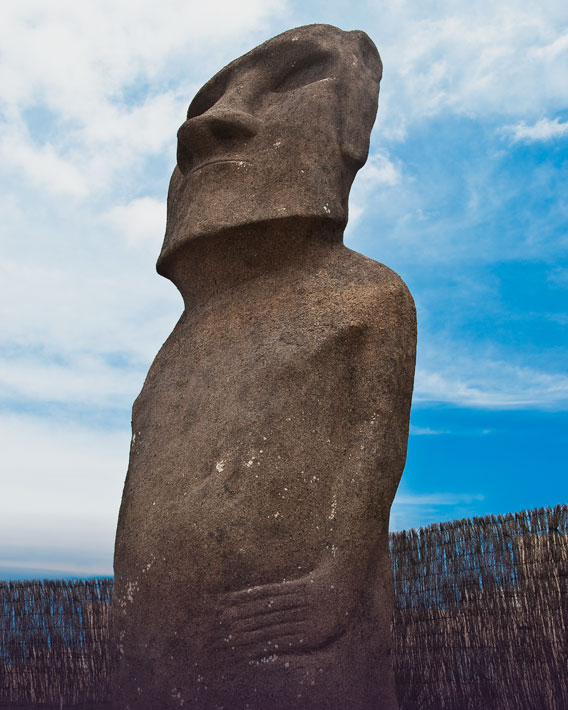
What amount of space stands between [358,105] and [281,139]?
0.55m

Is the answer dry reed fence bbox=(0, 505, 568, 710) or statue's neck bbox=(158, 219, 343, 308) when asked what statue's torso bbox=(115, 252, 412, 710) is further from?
Result: dry reed fence bbox=(0, 505, 568, 710)

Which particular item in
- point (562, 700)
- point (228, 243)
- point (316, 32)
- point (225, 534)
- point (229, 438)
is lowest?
point (562, 700)

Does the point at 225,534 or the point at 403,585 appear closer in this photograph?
the point at 225,534

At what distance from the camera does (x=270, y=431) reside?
3182 mm

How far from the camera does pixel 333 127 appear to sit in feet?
12.8

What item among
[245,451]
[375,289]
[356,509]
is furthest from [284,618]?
[375,289]

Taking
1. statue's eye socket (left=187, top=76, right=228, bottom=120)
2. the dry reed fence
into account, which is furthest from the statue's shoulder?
the dry reed fence

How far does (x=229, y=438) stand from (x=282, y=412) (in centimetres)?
26

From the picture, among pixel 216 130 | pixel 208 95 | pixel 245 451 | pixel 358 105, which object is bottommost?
pixel 245 451

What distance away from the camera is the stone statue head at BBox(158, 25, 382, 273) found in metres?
3.71

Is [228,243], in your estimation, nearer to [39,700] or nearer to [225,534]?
[225,534]

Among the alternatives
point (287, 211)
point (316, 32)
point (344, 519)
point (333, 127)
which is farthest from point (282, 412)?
point (316, 32)

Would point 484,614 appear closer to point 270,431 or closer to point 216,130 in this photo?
point 270,431

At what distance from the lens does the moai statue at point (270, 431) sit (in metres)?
2.97
